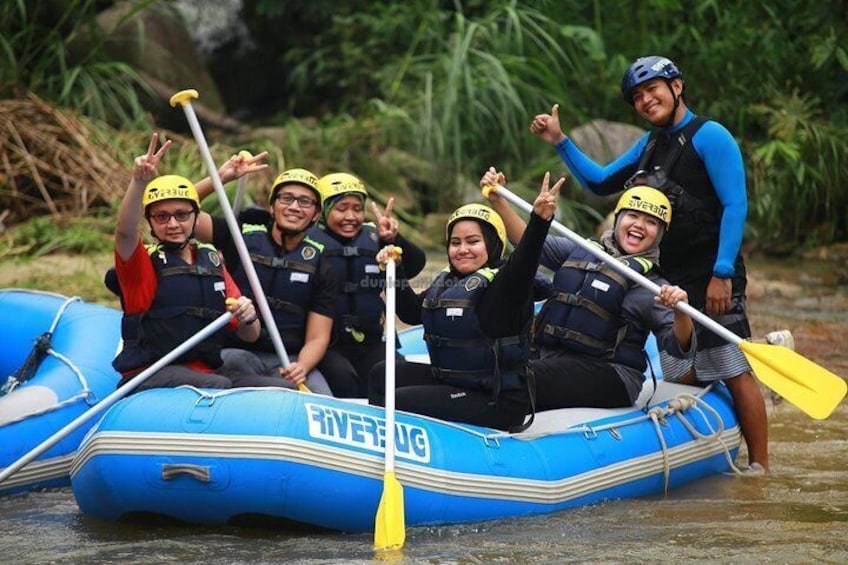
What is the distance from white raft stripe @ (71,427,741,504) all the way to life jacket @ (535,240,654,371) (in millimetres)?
567

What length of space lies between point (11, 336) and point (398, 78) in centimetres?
517

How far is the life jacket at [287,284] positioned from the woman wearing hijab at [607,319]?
2.51ft

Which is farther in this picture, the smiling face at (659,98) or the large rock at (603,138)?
the large rock at (603,138)

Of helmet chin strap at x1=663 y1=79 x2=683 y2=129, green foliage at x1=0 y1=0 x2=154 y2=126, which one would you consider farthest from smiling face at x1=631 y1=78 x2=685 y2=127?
green foliage at x1=0 y1=0 x2=154 y2=126

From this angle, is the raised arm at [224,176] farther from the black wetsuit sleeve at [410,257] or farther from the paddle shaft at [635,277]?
the paddle shaft at [635,277]

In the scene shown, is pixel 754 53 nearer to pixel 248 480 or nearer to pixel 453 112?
pixel 453 112

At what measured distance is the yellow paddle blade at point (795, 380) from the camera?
194 inches

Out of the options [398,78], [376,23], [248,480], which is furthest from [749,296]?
[248,480]

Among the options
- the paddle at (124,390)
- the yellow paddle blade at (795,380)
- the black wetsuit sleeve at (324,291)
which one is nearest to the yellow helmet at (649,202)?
the yellow paddle blade at (795,380)

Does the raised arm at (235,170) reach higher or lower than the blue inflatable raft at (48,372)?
higher

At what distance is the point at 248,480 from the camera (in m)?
4.24

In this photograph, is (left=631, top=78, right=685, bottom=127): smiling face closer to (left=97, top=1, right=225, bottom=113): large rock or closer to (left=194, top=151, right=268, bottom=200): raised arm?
(left=194, top=151, right=268, bottom=200): raised arm

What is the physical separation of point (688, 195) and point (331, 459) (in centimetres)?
183

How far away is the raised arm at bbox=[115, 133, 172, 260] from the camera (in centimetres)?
449
